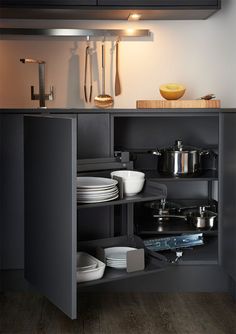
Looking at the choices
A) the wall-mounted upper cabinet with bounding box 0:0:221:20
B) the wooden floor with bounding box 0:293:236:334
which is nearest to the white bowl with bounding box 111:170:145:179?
the wooden floor with bounding box 0:293:236:334

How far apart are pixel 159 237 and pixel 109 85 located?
0.99 meters

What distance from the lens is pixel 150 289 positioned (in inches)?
133

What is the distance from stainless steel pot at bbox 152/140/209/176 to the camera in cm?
341

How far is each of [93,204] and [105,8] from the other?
126cm

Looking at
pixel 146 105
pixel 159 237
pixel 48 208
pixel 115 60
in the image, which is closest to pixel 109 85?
pixel 115 60

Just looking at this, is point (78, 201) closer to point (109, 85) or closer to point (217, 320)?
point (217, 320)

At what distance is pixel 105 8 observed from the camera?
3449 mm

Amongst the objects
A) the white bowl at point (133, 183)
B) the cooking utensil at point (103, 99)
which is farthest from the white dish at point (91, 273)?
the cooking utensil at point (103, 99)

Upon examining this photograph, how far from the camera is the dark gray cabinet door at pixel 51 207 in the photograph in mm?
2553

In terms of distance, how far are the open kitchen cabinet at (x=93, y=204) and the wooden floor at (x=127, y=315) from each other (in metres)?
0.16

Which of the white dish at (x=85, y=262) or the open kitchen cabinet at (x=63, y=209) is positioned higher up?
the open kitchen cabinet at (x=63, y=209)

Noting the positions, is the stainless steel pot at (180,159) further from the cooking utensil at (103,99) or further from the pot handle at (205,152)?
the cooking utensil at (103,99)

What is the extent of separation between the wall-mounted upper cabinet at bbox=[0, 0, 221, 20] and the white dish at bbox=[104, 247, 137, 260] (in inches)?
52.9

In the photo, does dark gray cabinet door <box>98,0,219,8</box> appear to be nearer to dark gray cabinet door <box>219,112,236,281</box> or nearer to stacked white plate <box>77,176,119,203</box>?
dark gray cabinet door <box>219,112,236,281</box>
